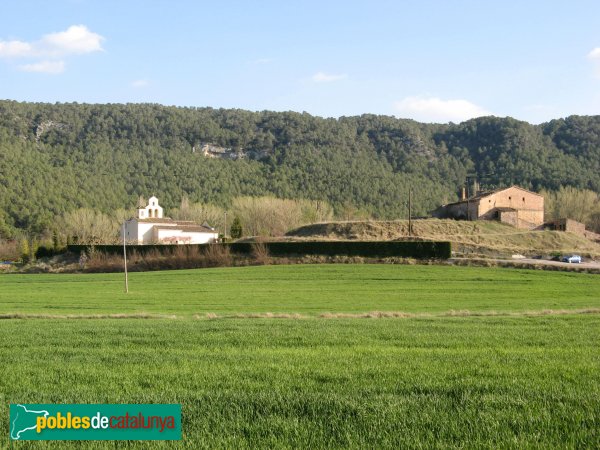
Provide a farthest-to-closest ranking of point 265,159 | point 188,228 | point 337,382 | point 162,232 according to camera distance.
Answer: point 265,159, point 188,228, point 162,232, point 337,382

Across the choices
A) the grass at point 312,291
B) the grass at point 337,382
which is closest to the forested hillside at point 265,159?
the grass at point 312,291

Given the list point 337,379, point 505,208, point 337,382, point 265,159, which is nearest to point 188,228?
point 505,208

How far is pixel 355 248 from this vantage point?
2479 inches

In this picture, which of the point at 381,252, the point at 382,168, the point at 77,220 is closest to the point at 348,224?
the point at 381,252

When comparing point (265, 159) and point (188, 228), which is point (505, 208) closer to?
point (188, 228)

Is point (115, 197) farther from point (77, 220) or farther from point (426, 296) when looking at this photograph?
point (426, 296)

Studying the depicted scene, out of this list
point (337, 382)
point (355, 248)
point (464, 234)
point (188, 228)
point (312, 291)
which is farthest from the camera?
point (188, 228)

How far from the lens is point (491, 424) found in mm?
6160

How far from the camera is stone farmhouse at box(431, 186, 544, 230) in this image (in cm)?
8338

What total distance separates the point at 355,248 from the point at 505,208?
3109cm

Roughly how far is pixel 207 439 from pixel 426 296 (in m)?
32.3

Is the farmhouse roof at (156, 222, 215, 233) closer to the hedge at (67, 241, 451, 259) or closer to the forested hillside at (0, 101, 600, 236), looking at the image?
the hedge at (67, 241, 451, 259)

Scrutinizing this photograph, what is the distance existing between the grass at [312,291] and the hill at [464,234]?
601 inches

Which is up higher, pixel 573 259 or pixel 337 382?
pixel 337 382
